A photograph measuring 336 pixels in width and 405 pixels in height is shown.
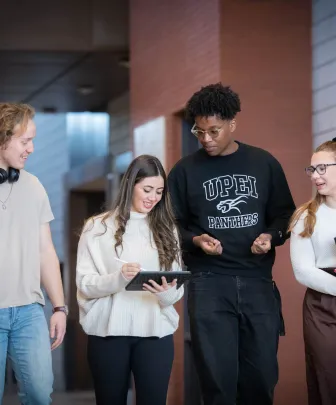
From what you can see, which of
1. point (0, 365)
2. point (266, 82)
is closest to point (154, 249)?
point (0, 365)

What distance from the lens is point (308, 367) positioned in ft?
13.1

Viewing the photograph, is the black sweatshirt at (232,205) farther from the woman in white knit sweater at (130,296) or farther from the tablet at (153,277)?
the tablet at (153,277)

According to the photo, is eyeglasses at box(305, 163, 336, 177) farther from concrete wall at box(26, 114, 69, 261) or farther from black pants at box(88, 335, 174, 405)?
concrete wall at box(26, 114, 69, 261)

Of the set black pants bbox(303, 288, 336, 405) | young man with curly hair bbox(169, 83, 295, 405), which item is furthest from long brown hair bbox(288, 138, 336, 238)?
black pants bbox(303, 288, 336, 405)

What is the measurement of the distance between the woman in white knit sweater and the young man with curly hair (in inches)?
10.4

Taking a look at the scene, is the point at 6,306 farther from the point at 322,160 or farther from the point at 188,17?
the point at 188,17

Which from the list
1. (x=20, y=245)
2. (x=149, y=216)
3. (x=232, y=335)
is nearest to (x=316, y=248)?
(x=232, y=335)

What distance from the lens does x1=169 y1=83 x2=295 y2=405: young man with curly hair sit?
4039mm

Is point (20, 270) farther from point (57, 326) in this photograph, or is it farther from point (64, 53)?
point (64, 53)

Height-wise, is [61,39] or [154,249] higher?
[61,39]

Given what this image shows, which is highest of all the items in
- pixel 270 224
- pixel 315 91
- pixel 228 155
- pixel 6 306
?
pixel 315 91

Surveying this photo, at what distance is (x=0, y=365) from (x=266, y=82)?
238 centimetres

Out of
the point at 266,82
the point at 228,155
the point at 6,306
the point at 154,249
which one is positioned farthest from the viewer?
the point at 266,82

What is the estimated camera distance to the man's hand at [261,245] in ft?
12.8
